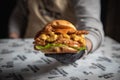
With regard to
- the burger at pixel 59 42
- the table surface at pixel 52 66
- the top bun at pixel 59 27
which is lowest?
the table surface at pixel 52 66

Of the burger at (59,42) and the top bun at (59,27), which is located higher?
the top bun at (59,27)

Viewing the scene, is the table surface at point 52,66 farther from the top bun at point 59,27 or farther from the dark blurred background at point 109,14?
the dark blurred background at point 109,14

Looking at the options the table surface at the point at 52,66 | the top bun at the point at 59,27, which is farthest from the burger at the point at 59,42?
the table surface at the point at 52,66

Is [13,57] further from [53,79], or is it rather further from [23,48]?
[53,79]

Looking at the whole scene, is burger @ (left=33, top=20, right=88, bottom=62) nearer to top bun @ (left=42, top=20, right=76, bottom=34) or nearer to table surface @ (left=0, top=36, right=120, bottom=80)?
top bun @ (left=42, top=20, right=76, bottom=34)

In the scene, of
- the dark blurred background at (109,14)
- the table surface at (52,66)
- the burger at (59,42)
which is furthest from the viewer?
the dark blurred background at (109,14)

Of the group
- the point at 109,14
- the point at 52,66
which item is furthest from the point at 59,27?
the point at 109,14

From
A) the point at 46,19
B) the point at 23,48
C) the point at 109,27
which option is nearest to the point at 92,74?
the point at 23,48

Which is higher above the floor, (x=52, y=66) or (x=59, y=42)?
(x=59, y=42)

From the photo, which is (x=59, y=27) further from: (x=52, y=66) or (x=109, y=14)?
(x=109, y=14)

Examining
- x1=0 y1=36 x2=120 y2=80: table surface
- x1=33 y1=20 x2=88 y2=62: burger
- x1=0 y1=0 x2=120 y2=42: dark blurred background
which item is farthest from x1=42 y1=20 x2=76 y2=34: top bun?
x1=0 y1=0 x2=120 y2=42: dark blurred background
